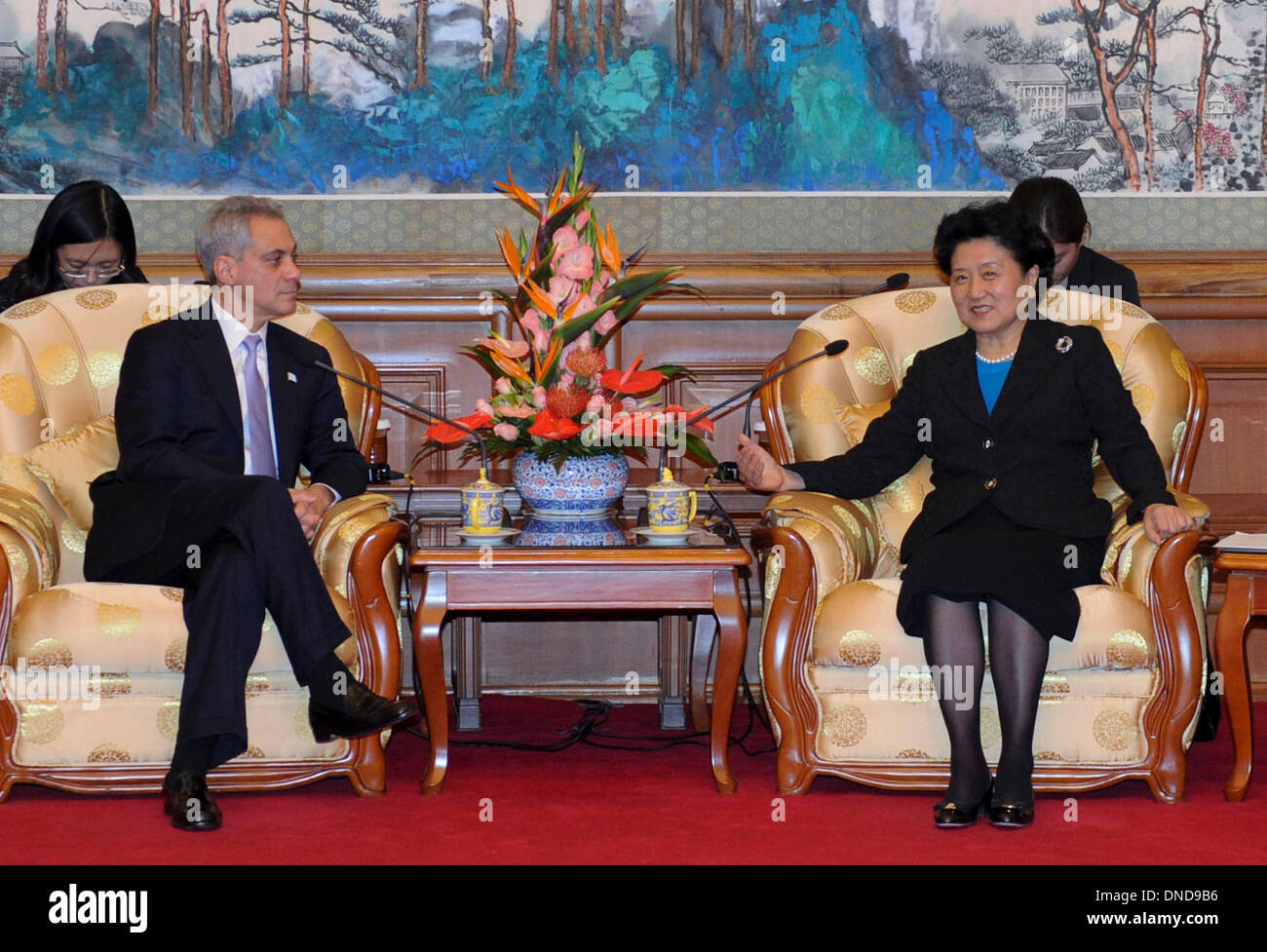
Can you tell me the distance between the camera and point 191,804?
119 inches

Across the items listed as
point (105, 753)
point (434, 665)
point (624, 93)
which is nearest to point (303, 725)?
point (434, 665)

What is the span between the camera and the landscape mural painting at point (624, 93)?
4570 mm

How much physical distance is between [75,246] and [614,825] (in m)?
2.16

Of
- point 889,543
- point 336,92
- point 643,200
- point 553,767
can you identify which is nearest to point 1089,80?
point 643,200

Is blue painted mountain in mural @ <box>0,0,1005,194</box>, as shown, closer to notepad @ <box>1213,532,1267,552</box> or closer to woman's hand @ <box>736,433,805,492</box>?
woman's hand @ <box>736,433,805,492</box>

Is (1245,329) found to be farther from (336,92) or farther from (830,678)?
(336,92)

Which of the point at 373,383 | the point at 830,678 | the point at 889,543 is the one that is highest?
the point at 373,383

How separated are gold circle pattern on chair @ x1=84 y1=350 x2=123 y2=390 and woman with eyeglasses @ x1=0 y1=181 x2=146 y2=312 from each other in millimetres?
389

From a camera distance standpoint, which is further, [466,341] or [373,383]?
[466,341]

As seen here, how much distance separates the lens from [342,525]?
337cm

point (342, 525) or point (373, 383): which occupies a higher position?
point (373, 383)

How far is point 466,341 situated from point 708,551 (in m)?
1.65

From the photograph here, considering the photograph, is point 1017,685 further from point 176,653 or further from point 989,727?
point 176,653

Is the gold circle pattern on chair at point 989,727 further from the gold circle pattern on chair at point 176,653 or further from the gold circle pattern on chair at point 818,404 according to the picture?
the gold circle pattern on chair at point 176,653
